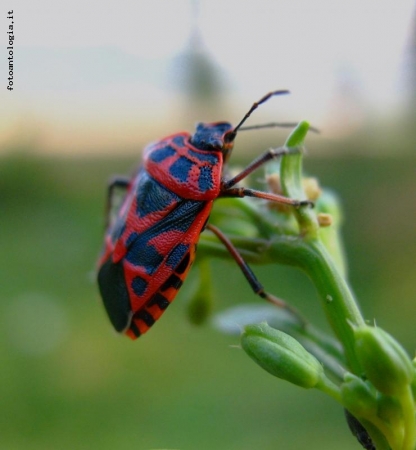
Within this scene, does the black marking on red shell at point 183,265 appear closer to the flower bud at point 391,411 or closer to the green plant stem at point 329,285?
the green plant stem at point 329,285

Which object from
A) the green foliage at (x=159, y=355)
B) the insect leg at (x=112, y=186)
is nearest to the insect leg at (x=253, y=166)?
the insect leg at (x=112, y=186)

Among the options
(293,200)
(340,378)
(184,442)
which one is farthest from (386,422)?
(184,442)

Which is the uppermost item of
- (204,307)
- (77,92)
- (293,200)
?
(293,200)

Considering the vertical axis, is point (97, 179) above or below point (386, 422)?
below

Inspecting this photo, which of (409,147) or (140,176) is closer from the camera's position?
(140,176)

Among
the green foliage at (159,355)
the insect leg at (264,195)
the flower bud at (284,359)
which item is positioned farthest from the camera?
the green foliage at (159,355)

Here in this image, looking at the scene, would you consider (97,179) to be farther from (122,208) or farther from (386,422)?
(386,422)

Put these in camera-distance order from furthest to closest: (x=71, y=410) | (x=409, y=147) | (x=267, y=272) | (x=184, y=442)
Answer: (x=409, y=147), (x=267, y=272), (x=71, y=410), (x=184, y=442)
